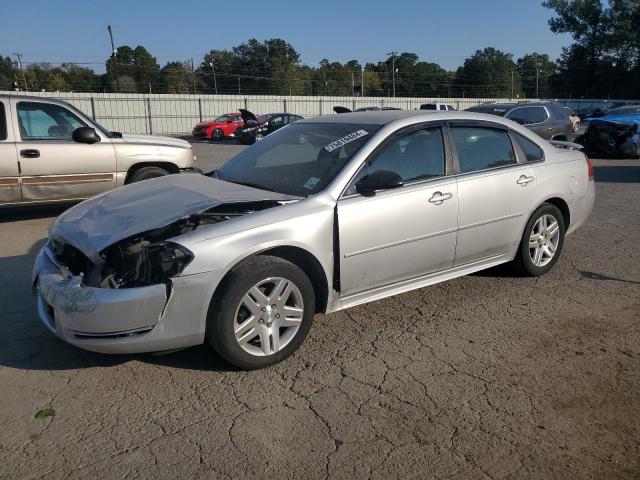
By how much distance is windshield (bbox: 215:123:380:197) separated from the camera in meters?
4.13

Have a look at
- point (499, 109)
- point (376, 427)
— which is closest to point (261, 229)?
point (376, 427)

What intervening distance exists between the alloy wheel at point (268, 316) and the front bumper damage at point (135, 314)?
255mm

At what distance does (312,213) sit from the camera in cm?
374


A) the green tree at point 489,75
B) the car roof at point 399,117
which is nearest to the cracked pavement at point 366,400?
the car roof at point 399,117

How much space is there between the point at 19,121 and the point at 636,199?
A: 9728 millimetres

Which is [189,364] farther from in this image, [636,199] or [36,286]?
[636,199]

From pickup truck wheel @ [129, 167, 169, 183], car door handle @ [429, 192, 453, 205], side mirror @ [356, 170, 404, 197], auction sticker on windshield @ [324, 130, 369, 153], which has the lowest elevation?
pickup truck wheel @ [129, 167, 169, 183]

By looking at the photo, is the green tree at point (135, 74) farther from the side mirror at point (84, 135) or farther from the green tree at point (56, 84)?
the side mirror at point (84, 135)

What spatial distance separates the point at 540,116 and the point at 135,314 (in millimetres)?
14670

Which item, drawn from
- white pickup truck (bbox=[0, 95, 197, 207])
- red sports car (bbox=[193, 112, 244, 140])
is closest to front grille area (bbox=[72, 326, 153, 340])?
white pickup truck (bbox=[0, 95, 197, 207])

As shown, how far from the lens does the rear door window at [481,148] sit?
15.4ft

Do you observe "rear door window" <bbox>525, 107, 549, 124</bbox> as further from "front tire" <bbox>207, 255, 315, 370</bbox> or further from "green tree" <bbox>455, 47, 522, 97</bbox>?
"green tree" <bbox>455, 47, 522, 97</bbox>

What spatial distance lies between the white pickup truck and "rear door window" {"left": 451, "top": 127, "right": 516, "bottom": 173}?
4878mm

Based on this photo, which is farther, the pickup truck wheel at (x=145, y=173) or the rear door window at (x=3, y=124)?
the pickup truck wheel at (x=145, y=173)
